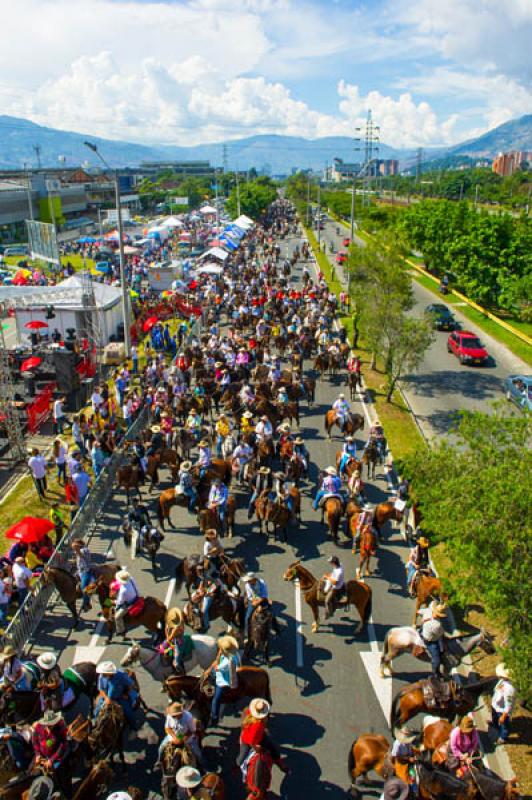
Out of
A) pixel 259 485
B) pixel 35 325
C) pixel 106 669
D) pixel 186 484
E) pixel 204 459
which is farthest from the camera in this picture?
pixel 35 325

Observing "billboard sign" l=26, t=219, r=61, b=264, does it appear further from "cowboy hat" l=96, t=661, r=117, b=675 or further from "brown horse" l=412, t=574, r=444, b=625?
"cowboy hat" l=96, t=661, r=117, b=675

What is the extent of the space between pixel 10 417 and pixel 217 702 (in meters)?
12.6

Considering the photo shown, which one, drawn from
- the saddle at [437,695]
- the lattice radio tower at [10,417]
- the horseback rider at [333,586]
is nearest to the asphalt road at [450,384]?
the horseback rider at [333,586]

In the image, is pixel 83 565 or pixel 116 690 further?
pixel 83 565

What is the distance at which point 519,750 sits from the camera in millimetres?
8727

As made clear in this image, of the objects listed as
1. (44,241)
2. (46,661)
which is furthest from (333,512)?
(44,241)

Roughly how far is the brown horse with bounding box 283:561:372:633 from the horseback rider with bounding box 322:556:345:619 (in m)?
0.13

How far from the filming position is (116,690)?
8336 mm

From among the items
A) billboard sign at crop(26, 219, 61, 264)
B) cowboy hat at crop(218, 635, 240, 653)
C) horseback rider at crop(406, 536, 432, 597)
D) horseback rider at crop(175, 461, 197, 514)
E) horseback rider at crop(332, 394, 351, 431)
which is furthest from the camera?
billboard sign at crop(26, 219, 61, 264)

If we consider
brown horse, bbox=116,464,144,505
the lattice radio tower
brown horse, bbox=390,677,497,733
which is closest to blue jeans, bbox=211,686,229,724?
brown horse, bbox=390,677,497,733

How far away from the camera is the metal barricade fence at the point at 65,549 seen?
10586mm

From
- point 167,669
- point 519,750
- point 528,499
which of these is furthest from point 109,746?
point 528,499

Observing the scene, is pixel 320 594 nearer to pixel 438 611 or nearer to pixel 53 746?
pixel 438 611

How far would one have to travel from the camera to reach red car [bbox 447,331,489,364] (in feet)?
92.5
